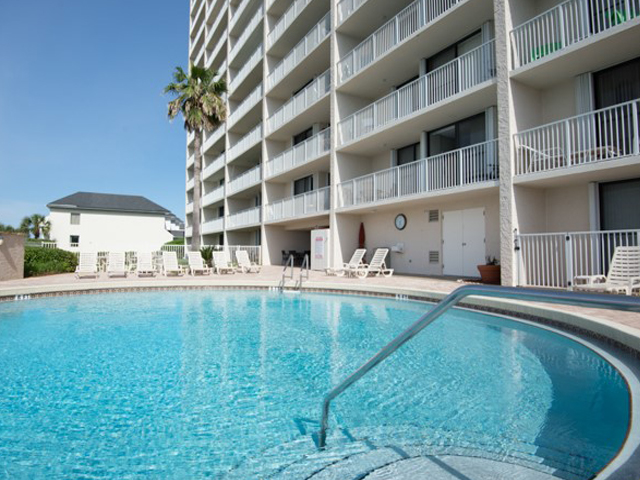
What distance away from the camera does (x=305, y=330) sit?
690 centimetres

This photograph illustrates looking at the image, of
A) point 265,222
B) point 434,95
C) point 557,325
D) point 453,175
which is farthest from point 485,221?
point 265,222

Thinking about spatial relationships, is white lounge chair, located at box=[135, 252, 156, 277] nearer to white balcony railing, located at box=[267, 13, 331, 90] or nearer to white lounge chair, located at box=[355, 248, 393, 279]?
white lounge chair, located at box=[355, 248, 393, 279]

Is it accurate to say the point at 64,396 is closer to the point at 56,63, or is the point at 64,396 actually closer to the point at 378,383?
the point at 378,383

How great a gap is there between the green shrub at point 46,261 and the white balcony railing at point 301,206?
10.3 m

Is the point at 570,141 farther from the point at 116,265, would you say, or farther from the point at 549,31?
the point at 116,265

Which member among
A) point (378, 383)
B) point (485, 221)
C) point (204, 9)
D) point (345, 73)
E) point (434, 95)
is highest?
point (204, 9)

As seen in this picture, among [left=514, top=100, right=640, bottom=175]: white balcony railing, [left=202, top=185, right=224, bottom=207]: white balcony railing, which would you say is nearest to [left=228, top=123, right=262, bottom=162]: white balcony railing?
[left=202, top=185, right=224, bottom=207]: white balcony railing

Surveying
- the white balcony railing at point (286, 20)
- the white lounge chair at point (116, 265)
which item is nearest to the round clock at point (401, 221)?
the white lounge chair at point (116, 265)

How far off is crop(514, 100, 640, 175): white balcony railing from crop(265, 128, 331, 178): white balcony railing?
9.06m

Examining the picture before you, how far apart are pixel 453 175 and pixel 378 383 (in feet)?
29.9

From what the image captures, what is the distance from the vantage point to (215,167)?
31781mm

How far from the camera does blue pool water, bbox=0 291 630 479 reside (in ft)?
8.95

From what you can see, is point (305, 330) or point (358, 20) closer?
point (305, 330)

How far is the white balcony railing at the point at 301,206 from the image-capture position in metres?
17.2
